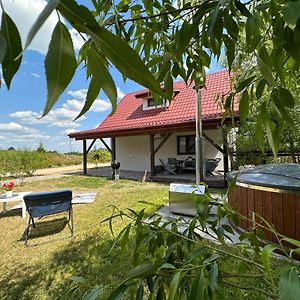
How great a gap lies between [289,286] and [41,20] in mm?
522

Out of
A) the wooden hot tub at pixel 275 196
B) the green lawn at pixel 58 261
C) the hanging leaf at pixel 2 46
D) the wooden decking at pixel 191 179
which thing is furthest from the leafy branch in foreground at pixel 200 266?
the wooden decking at pixel 191 179

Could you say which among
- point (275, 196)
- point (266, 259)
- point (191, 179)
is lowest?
point (191, 179)

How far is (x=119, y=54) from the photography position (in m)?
0.33

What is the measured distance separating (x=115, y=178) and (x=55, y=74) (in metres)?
12.6

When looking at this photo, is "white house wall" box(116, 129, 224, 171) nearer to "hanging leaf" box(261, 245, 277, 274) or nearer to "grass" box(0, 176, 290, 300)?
"grass" box(0, 176, 290, 300)

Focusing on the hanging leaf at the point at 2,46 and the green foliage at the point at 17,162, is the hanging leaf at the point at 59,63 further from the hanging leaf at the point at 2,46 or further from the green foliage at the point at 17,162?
the green foliage at the point at 17,162

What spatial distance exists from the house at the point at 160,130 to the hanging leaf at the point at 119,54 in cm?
1012

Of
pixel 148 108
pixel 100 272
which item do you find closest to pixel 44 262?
pixel 100 272

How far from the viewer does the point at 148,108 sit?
16.3m

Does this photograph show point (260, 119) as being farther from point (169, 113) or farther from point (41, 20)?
point (169, 113)

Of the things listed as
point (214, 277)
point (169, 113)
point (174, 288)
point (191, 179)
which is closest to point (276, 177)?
point (214, 277)

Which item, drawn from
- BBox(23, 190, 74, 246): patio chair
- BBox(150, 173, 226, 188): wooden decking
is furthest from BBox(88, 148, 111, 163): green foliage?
BBox(23, 190, 74, 246): patio chair

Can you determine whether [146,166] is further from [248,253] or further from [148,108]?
[248,253]

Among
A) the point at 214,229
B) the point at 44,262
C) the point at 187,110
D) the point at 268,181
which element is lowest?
the point at 44,262
